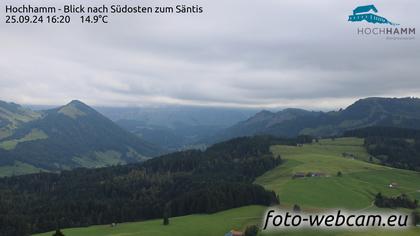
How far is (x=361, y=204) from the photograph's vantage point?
7766 inches

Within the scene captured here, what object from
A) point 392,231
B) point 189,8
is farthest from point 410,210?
point 189,8

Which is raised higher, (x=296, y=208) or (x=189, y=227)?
(x=296, y=208)

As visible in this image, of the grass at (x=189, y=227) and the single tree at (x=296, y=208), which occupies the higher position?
the single tree at (x=296, y=208)

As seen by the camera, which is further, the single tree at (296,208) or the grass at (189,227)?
the single tree at (296,208)

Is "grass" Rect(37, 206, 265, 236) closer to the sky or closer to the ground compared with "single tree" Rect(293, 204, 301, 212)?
closer to the ground

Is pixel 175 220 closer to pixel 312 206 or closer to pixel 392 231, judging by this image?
pixel 312 206

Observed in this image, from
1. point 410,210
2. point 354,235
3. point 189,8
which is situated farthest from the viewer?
point 410,210

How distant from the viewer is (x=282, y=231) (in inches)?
5738

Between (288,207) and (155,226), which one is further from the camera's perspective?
(288,207)

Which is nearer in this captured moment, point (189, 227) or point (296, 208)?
point (189, 227)

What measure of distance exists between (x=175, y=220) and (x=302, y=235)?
5850cm

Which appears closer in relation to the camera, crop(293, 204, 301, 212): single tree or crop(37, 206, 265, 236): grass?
crop(37, 206, 265, 236): grass

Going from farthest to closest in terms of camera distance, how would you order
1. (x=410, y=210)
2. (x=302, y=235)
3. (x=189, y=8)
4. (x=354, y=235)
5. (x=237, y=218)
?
(x=410, y=210)
(x=237, y=218)
(x=302, y=235)
(x=354, y=235)
(x=189, y=8)

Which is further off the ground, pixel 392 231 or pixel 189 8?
pixel 189 8
